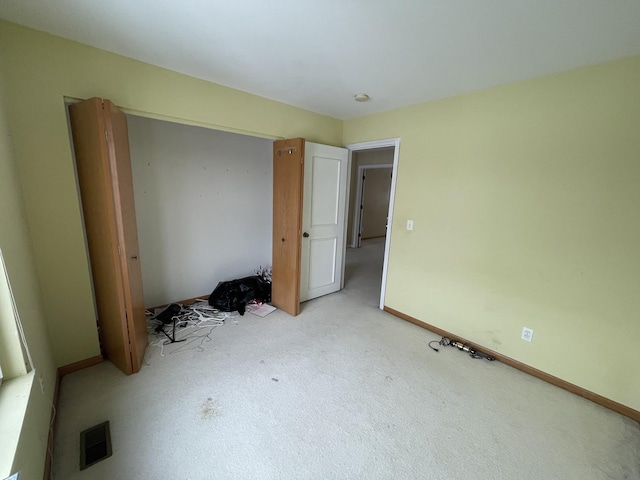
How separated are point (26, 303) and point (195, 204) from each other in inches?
77.3

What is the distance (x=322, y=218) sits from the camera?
3270mm

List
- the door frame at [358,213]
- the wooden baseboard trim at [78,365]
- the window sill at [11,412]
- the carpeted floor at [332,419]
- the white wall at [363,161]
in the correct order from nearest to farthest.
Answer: the window sill at [11,412]
the carpeted floor at [332,419]
the wooden baseboard trim at [78,365]
the white wall at [363,161]
the door frame at [358,213]

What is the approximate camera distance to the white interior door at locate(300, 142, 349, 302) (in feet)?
9.97

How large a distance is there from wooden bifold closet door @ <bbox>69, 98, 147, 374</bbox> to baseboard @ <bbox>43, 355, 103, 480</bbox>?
12 centimetres

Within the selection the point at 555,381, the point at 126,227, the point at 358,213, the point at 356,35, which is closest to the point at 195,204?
the point at 126,227

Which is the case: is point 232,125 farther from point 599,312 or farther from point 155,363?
point 599,312

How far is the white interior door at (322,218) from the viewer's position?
9.97 ft

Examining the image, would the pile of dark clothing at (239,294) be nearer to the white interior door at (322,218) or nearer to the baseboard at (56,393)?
the white interior door at (322,218)

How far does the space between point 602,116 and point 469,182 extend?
91 cm

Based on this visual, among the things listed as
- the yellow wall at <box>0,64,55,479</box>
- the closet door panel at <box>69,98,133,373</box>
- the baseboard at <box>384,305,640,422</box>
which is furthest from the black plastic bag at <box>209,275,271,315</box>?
the baseboard at <box>384,305,640,422</box>

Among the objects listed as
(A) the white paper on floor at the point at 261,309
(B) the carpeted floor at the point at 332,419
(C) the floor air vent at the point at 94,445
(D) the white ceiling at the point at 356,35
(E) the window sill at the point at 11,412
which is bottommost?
(B) the carpeted floor at the point at 332,419

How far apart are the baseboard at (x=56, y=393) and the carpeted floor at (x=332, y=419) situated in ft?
0.13

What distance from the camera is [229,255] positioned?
365cm

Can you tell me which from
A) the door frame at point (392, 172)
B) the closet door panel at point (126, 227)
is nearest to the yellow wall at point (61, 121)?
the closet door panel at point (126, 227)
